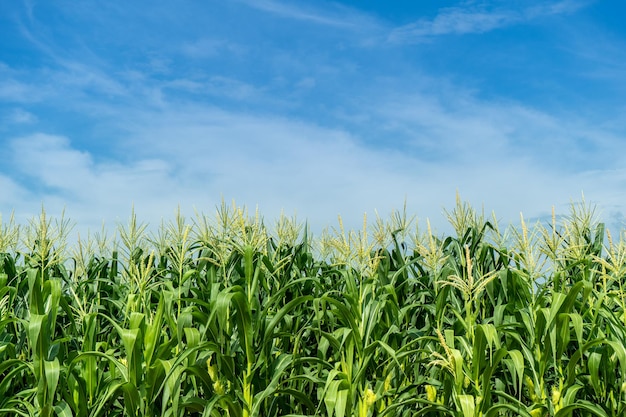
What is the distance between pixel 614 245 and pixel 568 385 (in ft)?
3.46

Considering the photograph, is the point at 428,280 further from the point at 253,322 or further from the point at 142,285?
the point at 142,285

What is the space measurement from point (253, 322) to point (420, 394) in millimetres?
1417

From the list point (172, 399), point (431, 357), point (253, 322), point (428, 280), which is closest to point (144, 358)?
point (172, 399)

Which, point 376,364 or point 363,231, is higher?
point 363,231

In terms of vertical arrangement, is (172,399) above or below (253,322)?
below

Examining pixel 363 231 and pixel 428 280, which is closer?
pixel 363 231

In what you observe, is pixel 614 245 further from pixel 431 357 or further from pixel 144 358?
pixel 144 358

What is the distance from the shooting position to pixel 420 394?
4.48 m

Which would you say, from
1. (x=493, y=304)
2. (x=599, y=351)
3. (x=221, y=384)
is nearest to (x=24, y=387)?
(x=221, y=384)

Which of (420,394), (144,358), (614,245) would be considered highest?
(614,245)

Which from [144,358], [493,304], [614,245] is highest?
[614,245]

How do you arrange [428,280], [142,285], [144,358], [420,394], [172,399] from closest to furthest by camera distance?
1. [172,399]
2. [144,358]
3. [142,285]
4. [420,394]
5. [428,280]

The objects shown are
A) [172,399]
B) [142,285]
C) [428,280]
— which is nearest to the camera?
[172,399]

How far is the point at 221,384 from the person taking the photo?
396cm
